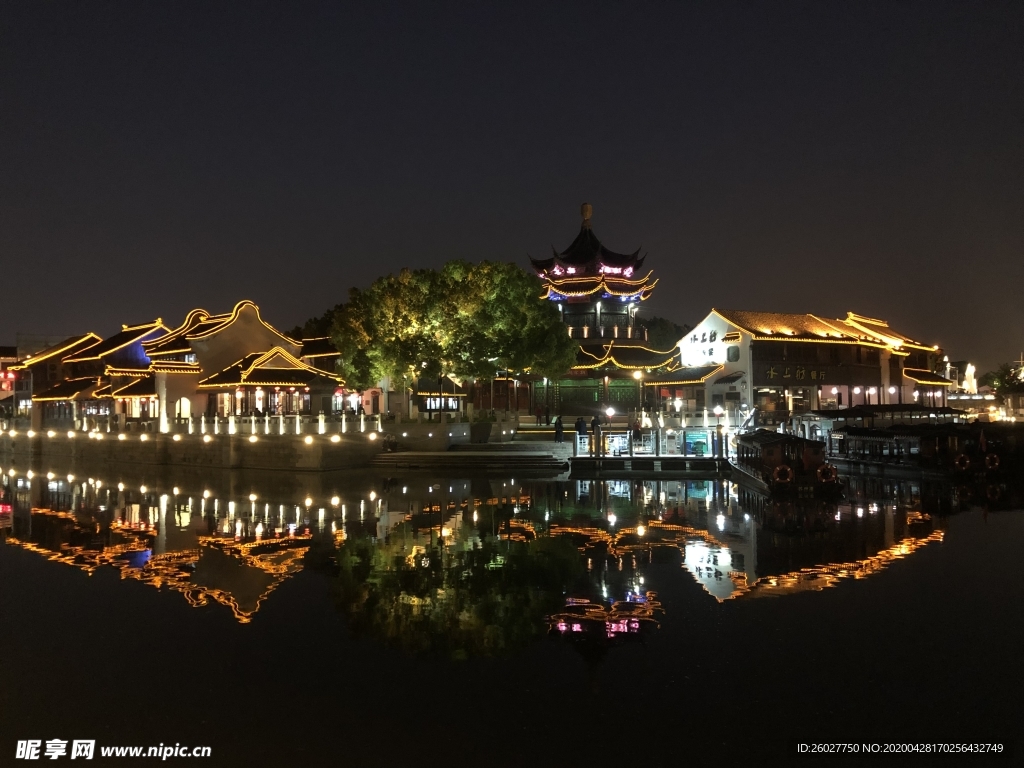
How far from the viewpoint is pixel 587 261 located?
5319 cm

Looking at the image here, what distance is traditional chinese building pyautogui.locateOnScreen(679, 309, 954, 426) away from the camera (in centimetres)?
4788

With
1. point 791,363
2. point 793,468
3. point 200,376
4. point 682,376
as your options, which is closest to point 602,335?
point 682,376

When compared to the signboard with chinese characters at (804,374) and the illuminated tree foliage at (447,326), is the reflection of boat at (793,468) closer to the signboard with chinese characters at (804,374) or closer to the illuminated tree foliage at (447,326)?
the illuminated tree foliage at (447,326)

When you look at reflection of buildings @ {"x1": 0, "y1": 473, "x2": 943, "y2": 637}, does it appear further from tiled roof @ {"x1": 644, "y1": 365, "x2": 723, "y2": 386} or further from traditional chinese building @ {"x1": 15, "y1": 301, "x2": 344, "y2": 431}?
tiled roof @ {"x1": 644, "y1": 365, "x2": 723, "y2": 386}

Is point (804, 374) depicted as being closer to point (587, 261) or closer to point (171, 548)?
point (587, 261)

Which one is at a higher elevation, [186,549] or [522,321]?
[522,321]

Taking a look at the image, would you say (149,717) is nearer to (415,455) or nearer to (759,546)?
(759,546)

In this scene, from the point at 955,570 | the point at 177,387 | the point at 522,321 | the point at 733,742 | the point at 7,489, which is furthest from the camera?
the point at 177,387

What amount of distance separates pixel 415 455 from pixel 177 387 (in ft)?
60.5

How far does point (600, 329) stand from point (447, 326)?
58.9ft

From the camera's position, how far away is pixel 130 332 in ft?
178

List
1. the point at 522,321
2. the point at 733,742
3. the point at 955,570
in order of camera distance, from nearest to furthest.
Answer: the point at 733,742, the point at 955,570, the point at 522,321

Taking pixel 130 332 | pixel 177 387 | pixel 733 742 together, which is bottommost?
pixel 733 742

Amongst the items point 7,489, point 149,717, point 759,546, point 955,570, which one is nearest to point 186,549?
point 149,717
